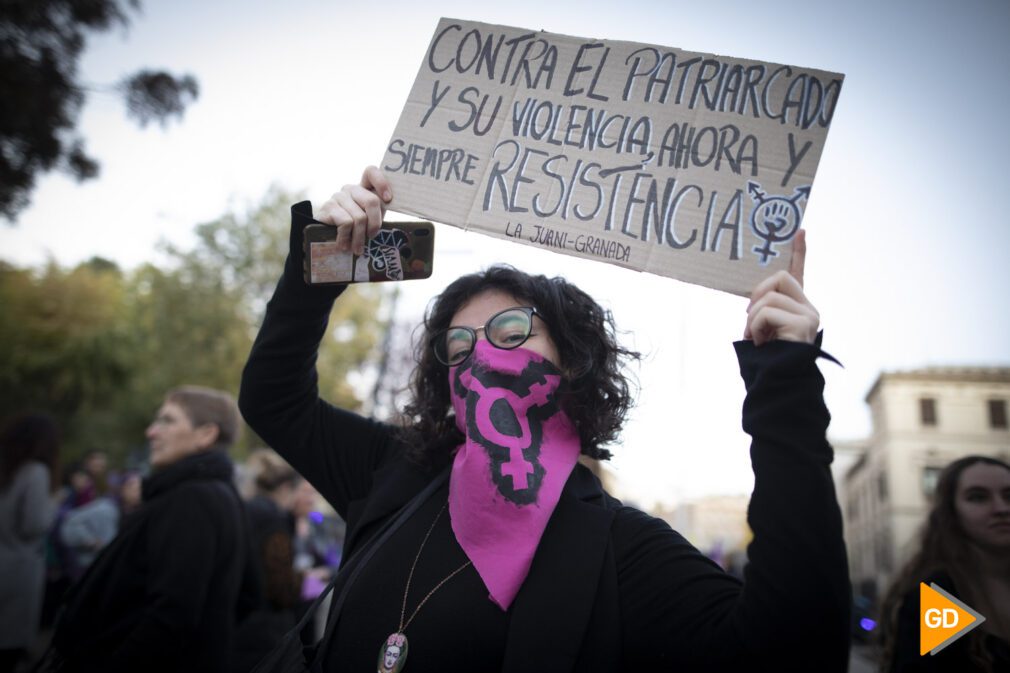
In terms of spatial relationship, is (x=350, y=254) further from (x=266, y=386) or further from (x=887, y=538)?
(x=887, y=538)

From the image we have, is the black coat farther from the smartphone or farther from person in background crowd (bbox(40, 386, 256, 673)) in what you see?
the smartphone

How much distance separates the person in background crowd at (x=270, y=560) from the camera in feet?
10.9

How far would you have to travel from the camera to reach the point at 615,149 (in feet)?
6.36

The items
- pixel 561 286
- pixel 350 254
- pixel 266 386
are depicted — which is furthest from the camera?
pixel 561 286

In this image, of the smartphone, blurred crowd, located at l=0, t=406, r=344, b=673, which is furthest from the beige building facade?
the smartphone

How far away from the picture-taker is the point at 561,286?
85.7 inches

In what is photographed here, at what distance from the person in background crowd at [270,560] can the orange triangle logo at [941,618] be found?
2.88m

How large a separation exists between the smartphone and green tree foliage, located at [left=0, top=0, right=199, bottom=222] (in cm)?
731

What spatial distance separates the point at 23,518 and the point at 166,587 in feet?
7.17

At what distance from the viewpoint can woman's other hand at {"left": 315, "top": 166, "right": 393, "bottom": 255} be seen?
1743mm

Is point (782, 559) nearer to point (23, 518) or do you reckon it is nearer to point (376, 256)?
point (376, 256)

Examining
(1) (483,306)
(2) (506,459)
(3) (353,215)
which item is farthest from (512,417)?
(3) (353,215)

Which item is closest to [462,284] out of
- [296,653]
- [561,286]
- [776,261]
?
[561,286]

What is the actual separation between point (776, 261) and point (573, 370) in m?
0.65
